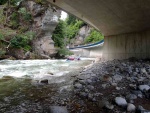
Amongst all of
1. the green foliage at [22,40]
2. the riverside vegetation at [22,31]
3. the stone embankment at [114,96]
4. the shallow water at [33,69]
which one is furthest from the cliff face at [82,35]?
the stone embankment at [114,96]

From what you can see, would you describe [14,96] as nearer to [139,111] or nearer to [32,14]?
[139,111]

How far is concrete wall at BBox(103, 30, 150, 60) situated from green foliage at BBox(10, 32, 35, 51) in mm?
10583

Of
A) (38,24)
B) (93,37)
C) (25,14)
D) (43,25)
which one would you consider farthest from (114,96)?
(93,37)

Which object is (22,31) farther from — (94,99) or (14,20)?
(94,99)

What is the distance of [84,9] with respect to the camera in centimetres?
831

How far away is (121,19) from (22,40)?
567 inches

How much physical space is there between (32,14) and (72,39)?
25.5 metres

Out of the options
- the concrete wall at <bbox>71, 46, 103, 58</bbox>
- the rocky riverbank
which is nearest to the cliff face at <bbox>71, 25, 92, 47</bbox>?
the concrete wall at <bbox>71, 46, 103, 58</bbox>

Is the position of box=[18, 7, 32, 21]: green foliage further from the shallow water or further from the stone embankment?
the stone embankment

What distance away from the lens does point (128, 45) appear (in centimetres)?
1075

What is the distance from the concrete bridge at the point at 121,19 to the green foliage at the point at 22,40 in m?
10.6

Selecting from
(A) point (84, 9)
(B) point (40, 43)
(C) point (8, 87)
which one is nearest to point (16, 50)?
(B) point (40, 43)

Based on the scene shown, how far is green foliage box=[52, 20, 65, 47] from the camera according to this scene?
84.7 ft

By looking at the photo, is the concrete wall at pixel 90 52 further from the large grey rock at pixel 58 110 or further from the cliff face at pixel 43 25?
the large grey rock at pixel 58 110
